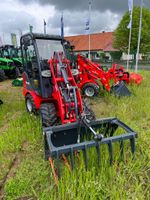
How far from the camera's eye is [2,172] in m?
3.46

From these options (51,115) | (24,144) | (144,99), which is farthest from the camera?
(144,99)

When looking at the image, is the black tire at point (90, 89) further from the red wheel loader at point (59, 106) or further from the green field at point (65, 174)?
the green field at point (65, 174)

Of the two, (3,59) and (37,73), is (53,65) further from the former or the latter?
(3,59)

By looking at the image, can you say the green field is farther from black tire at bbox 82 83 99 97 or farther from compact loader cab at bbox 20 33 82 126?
black tire at bbox 82 83 99 97

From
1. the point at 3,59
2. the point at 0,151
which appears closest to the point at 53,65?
the point at 0,151

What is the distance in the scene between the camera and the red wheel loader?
3.15m

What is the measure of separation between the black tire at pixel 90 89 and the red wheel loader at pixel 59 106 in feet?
8.73

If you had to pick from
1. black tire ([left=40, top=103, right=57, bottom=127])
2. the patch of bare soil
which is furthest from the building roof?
black tire ([left=40, top=103, right=57, bottom=127])

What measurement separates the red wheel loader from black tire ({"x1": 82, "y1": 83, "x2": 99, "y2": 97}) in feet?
8.73

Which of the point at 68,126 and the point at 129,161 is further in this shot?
the point at 68,126

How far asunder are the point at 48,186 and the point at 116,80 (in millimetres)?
6709

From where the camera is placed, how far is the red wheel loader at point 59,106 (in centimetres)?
315

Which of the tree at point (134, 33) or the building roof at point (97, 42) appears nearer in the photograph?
the tree at point (134, 33)

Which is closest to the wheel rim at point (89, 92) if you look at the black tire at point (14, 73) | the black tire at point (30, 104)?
the black tire at point (30, 104)
